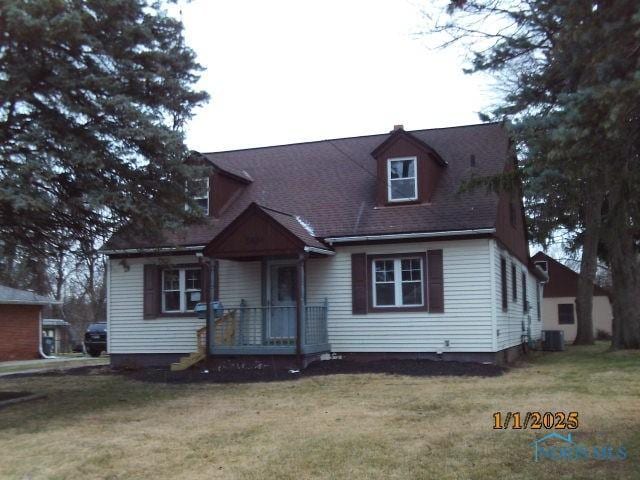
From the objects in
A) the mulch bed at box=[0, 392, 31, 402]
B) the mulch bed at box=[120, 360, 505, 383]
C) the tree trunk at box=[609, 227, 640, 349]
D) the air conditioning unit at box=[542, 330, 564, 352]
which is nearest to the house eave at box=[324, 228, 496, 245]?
the mulch bed at box=[120, 360, 505, 383]

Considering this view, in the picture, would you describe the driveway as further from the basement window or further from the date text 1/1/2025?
the basement window

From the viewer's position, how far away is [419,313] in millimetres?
15602

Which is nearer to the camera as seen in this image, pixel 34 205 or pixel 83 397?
pixel 34 205

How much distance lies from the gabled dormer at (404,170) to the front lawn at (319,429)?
5.20 meters

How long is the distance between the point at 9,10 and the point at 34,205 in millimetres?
2782

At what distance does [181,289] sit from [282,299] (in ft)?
9.68

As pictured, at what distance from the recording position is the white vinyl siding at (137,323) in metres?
17.5

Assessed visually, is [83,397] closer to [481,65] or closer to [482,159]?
[481,65]

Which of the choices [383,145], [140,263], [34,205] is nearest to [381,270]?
[383,145]

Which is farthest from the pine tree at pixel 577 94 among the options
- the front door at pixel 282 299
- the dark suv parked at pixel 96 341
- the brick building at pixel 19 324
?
the dark suv parked at pixel 96 341

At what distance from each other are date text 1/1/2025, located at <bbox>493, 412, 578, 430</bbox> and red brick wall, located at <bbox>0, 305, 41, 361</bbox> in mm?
22786

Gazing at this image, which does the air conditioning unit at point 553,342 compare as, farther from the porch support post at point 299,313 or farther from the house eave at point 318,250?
the porch support post at point 299,313

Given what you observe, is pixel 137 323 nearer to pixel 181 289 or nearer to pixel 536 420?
pixel 181 289

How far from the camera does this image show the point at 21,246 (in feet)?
37.7
